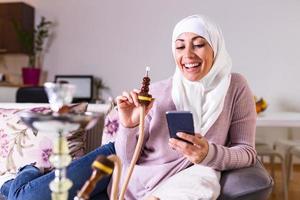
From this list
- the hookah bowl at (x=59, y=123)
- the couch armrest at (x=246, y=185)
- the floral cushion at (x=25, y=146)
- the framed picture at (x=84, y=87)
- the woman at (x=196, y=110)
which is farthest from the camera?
the framed picture at (x=84, y=87)

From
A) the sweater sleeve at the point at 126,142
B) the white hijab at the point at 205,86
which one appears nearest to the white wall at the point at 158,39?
the white hijab at the point at 205,86

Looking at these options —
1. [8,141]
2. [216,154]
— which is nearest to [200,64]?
[216,154]

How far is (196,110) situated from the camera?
116 cm

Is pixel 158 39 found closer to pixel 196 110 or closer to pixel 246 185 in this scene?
pixel 196 110

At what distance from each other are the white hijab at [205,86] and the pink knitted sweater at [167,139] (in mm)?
30

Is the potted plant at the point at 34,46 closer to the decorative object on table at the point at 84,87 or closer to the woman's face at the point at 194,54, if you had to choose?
the decorative object on table at the point at 84,87

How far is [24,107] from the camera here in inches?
69.2

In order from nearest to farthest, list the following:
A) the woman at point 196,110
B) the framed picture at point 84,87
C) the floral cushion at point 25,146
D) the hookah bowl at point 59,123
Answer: the hookah bowl at point 59,123 < the woman at point 196,110 < the floral cushion at point 25,146 < the framed picture at point 84,87

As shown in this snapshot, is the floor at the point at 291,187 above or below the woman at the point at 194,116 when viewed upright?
below

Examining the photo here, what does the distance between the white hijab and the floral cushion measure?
536 millimetres

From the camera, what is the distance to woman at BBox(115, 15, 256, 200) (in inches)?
44.0

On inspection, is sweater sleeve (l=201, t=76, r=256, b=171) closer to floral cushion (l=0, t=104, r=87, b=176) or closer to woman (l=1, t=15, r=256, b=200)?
woman (l=1, t=15, r=256, b=200)

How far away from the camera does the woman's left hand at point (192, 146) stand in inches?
34.7

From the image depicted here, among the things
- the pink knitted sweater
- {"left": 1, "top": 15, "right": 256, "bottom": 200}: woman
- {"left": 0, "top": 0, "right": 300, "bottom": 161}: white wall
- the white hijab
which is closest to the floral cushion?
{"left": 1, "top": 15, "right": 256, "bottom": 200}: woman
